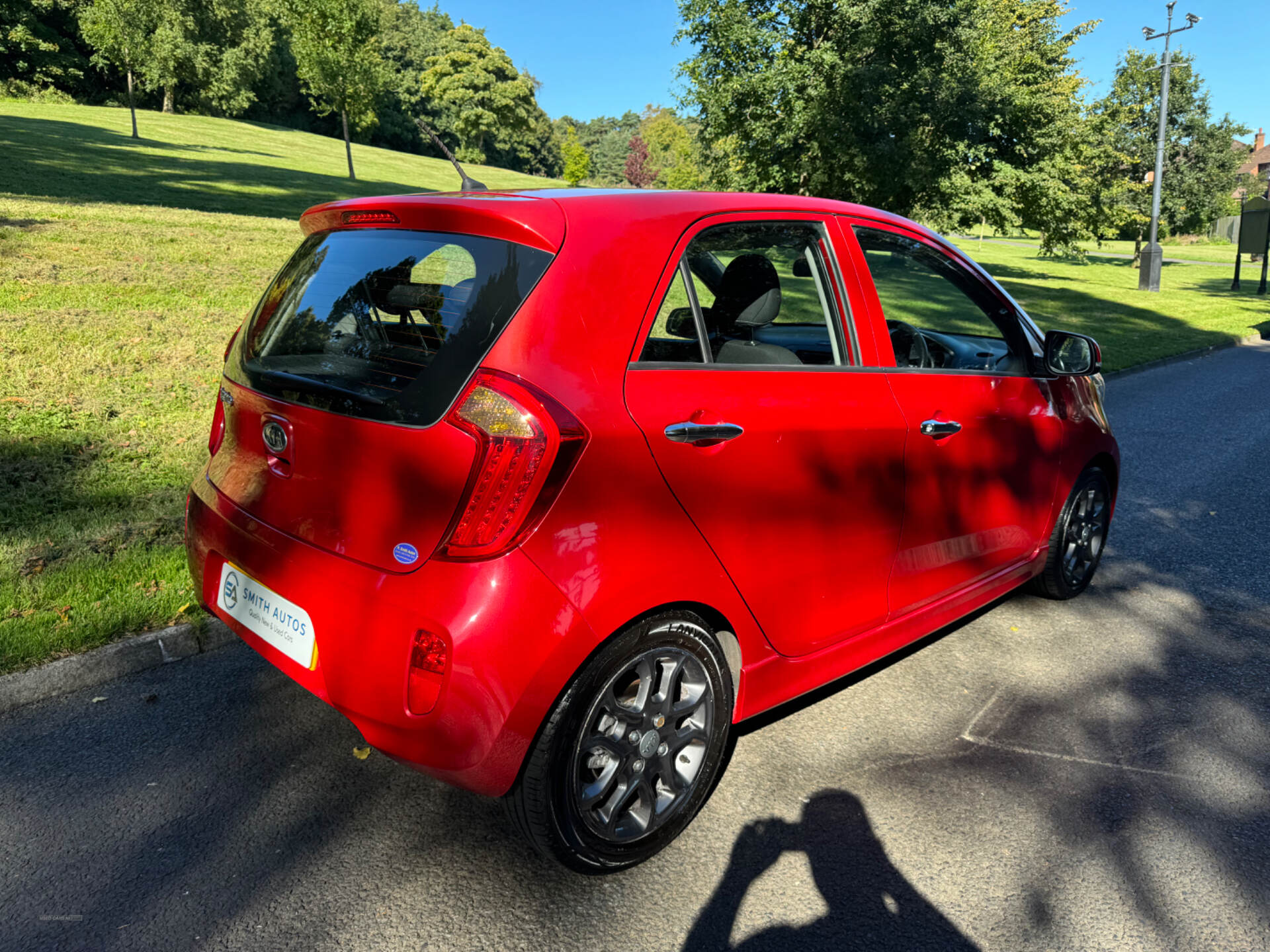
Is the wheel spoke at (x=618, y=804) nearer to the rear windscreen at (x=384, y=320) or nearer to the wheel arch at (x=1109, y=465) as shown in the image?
the rear windscreen at (x=384, y=320)

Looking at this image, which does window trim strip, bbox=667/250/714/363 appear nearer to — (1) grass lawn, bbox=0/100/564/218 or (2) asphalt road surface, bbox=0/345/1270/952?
(2) asphalt road surface, bbox=0/345/1270/952

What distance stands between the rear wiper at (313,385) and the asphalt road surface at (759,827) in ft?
4.14

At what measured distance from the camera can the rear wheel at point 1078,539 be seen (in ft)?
14.1

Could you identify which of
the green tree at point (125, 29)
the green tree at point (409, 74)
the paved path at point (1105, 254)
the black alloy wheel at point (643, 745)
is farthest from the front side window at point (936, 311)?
the green tree at point (409, 74)

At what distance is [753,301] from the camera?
313 cm

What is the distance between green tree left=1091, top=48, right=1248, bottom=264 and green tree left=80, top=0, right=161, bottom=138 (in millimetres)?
35839

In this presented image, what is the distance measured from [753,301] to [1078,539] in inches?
93.5

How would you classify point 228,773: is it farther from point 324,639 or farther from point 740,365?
point 740,365

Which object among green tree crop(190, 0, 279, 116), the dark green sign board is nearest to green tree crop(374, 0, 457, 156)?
green tree crop(190, 0, 279, 116)

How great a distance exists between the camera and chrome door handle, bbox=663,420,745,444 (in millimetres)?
2412

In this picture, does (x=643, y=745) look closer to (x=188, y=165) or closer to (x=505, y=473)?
(x=505, y=473)

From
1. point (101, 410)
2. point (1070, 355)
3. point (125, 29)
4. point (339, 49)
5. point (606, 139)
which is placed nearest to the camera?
point (1070, 355)

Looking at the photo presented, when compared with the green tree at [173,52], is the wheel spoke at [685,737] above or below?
below

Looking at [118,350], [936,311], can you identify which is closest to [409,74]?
[118,350]
